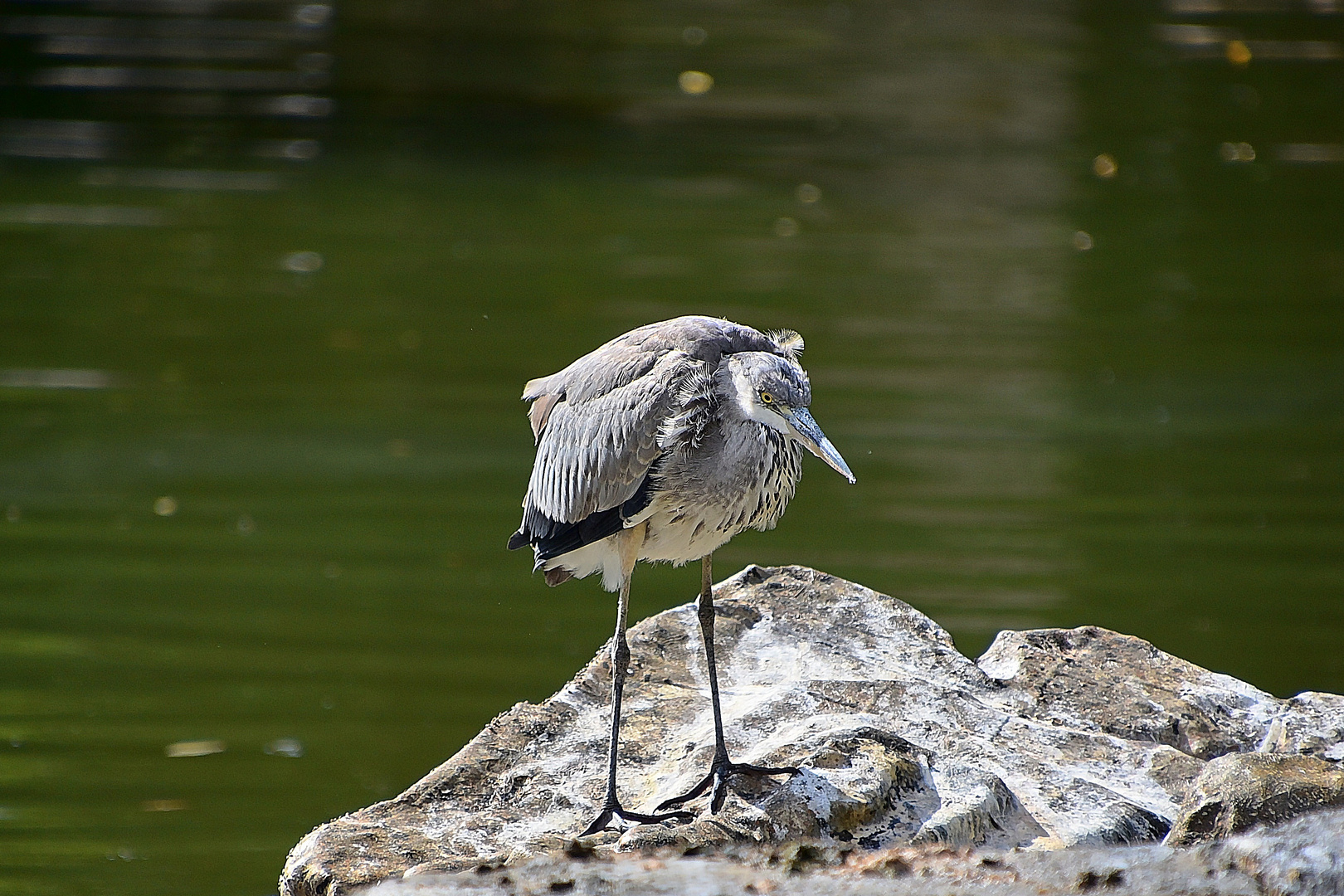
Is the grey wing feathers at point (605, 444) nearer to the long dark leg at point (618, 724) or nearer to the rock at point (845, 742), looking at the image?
the long dark leg at point (618, 724)

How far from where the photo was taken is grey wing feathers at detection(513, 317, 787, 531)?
4234 mm

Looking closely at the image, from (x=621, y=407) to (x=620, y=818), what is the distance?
107 centimetres

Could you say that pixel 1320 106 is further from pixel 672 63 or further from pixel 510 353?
pixel 510 353

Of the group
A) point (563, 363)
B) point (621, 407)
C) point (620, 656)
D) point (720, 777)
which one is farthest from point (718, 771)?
point (563, 363)

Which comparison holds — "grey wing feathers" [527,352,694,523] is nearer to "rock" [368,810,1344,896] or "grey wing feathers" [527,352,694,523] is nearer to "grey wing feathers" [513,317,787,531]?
"grey wing feathers" [513,317,787,531]

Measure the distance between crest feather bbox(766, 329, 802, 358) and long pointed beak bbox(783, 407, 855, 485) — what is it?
421 millimetres

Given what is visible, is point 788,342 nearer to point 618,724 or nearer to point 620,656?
point 620,656

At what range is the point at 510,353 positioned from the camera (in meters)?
10.5

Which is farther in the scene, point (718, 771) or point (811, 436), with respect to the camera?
point (718, 771)

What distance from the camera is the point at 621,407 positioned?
4.30 meters

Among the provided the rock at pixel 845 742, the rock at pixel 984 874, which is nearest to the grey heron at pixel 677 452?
the rock at pixel 845 742

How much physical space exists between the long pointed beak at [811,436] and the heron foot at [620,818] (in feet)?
3.24

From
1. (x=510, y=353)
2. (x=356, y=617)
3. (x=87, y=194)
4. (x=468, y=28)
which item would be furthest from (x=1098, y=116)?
(x=356, y=617)

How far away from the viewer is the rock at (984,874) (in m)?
3.24
